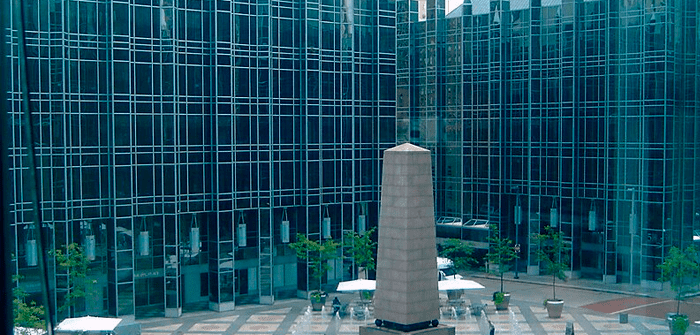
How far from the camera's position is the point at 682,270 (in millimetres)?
35344

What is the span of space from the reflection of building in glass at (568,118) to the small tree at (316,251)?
12831 mm

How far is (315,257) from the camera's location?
4150 centimetres

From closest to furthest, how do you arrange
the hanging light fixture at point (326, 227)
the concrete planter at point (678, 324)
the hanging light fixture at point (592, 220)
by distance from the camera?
the concrete planter at point (678, 324) → the hanging light fixture at point (326, 227) → the hanging light fixture at point (592, 220)

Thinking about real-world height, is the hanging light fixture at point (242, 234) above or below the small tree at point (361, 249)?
above

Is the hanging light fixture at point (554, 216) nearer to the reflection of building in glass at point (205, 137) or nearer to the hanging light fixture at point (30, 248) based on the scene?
the reflection of building in glass at point (205, 137)

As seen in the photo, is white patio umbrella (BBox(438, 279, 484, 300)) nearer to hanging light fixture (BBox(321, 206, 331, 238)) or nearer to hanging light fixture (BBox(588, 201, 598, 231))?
hanging light fixture (BBox(321, 206, 331, 238))

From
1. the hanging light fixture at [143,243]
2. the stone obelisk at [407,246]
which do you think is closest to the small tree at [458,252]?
the hanging light fixture at [143,243]

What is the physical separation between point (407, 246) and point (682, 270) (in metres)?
15.2

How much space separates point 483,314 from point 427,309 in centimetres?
1105

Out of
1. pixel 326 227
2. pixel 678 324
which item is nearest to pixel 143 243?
pixel 326 227

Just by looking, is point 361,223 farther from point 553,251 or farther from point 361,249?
point 553,251

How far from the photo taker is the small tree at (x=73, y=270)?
106 feet

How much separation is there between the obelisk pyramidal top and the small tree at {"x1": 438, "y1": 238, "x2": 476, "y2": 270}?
18373mm

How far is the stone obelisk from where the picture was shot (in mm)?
26188
